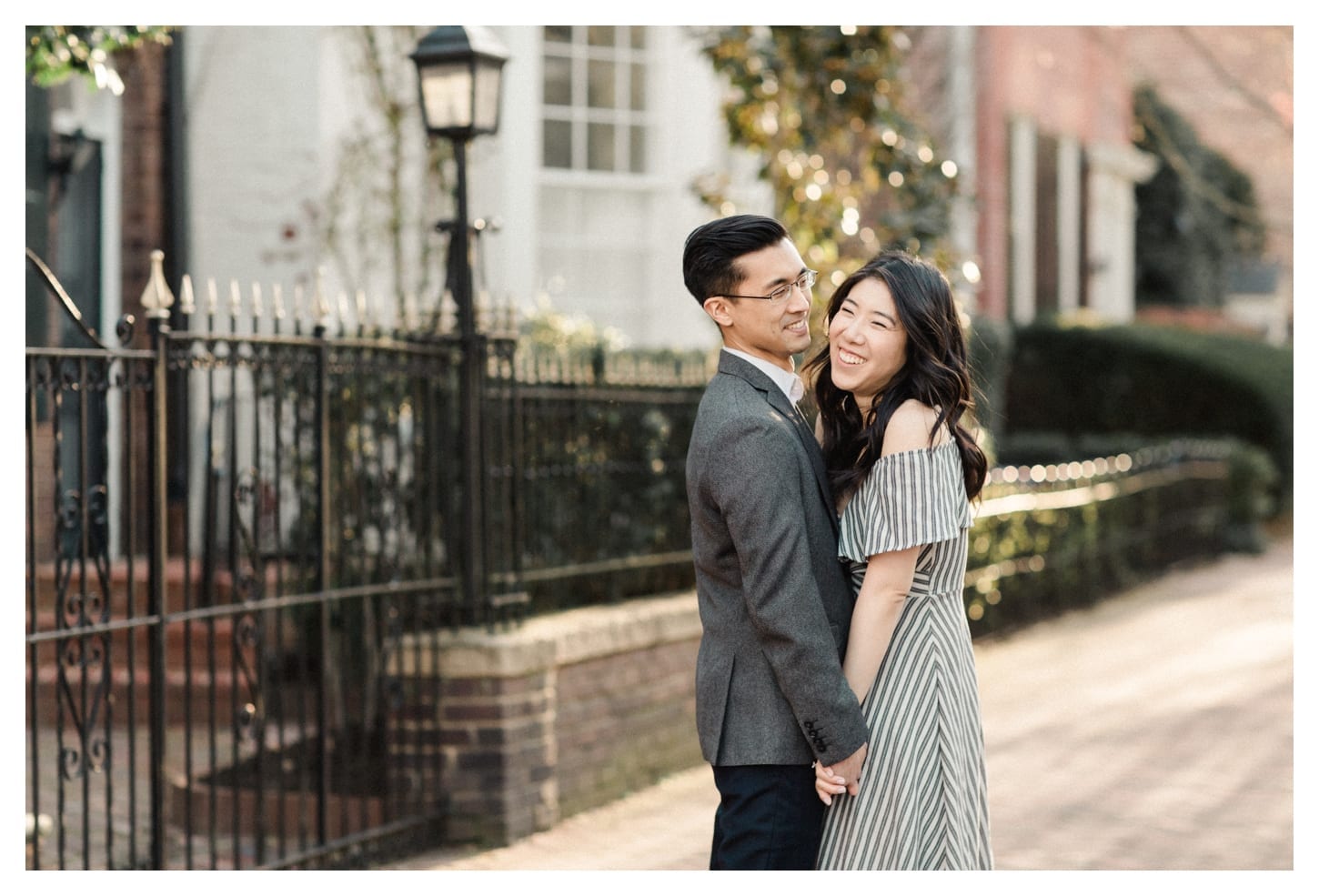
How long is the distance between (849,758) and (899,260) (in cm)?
98

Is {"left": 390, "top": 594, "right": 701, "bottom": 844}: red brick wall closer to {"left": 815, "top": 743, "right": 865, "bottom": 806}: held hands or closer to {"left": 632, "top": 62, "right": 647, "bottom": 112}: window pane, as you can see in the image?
{"left": 815, "top": 743, "right": 865, "bottom": 806}: held hands

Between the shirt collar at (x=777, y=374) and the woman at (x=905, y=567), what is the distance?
0.28 feet

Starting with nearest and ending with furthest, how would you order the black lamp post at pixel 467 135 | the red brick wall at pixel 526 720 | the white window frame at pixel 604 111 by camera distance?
1. the red brick wall at pixel 526 720
2. the black lamp post at pixel 467 135
3. the white window frame at pixel 604 111

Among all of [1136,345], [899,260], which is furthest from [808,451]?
[1136,345]

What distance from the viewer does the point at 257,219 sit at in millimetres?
9633

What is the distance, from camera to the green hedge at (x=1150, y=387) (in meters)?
18.8

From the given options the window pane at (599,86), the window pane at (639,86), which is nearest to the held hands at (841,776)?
the window pane at (599,86)

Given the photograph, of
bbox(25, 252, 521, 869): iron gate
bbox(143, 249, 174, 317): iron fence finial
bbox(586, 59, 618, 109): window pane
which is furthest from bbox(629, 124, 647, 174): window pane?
bbox(143, 249, 174, 317): iron fence finial

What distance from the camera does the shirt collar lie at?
11.1 ft

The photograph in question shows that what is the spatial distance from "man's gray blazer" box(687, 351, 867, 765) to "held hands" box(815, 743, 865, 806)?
0.02 m

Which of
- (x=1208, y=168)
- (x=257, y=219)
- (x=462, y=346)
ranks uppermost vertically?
(x=1208, y=168)

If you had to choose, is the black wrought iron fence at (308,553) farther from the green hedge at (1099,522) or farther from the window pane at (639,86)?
the window pane at (639,86)

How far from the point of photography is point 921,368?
131 inches

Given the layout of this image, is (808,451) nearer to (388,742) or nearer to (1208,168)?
(388,742)
